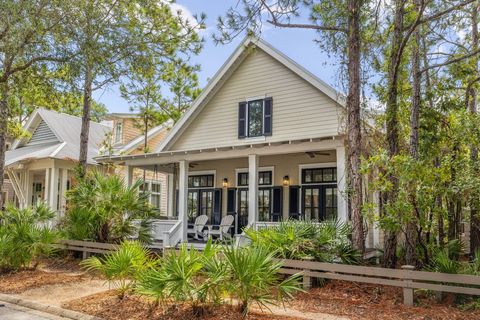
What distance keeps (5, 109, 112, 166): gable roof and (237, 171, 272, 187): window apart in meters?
8.68

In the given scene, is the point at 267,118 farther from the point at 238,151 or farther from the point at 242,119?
the point at 238,151

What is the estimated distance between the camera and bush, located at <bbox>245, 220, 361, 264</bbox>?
29.7 feet

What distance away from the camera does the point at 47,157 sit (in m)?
19.1

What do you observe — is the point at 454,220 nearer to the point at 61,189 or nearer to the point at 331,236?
the point at 331,236

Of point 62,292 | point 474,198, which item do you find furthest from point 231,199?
point 474,198

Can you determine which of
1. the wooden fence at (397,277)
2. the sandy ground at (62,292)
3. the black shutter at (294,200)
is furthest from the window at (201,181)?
the wooden fence at (397,277)

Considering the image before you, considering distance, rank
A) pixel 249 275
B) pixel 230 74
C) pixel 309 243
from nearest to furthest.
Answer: pixel 249 275 < pixel 309 243 < pixel 230 74

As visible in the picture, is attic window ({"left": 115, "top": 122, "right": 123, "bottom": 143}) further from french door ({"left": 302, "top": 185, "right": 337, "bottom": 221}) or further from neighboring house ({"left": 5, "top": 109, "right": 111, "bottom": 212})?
french door ({"left": 302, "top": 185, "right": 337, "bottom": 221})

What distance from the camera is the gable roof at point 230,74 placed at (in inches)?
533

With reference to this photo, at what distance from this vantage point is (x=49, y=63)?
1135 cm

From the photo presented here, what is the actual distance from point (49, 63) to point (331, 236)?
8490 millimetres

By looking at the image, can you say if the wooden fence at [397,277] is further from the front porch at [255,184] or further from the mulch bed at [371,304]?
the front porch at [255,184]

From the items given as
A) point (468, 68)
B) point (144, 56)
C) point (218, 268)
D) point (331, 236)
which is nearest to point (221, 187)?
point (144, 56)

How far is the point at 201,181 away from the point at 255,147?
5.65 metres
